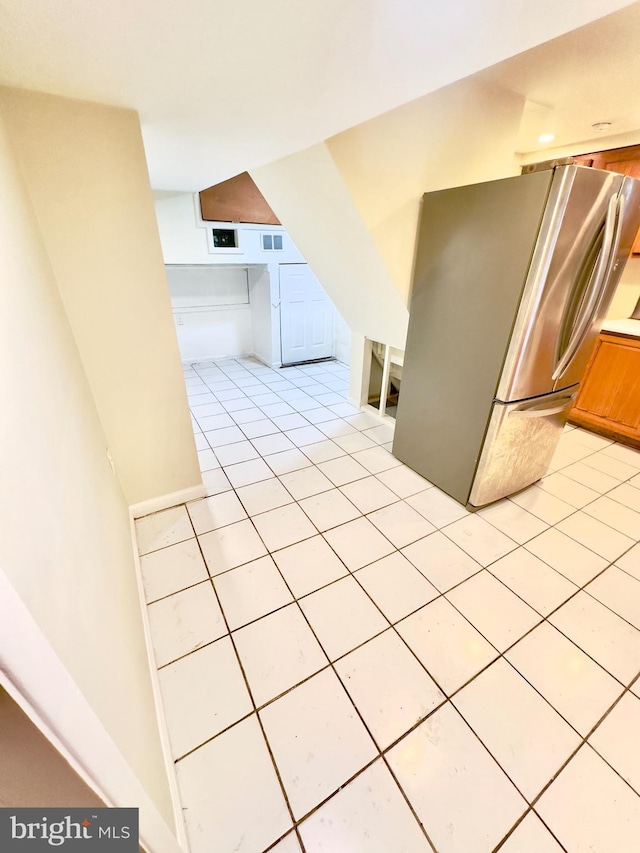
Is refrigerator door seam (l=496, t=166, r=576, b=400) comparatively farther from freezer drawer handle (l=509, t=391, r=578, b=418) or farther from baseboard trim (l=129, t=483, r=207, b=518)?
baseboard trim (l=129, t=483, r=207, b=518)

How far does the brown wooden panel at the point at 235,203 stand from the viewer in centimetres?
340

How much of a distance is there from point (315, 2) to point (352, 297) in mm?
2008

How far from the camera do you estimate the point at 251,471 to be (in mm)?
2438

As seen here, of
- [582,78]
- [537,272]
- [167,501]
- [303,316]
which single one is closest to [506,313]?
[537,272]

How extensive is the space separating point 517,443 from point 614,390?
1520mm

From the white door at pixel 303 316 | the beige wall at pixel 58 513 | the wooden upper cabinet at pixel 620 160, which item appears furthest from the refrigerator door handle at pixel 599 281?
the white door at pixel 303 316

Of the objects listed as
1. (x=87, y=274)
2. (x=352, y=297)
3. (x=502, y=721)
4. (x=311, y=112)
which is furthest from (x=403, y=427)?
(x=87, y=274)

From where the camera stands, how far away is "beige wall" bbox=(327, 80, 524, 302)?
1667mm

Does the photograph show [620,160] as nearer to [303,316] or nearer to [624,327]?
[624,327]

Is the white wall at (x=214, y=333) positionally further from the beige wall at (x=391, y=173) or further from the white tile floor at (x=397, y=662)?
the white tile floor at (x=397, y=662)

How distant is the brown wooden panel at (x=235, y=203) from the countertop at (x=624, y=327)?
322cm

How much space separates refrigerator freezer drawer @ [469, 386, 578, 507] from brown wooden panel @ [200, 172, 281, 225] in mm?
3071

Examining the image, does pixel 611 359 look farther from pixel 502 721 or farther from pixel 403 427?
pixel 502 721

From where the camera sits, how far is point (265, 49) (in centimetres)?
90
